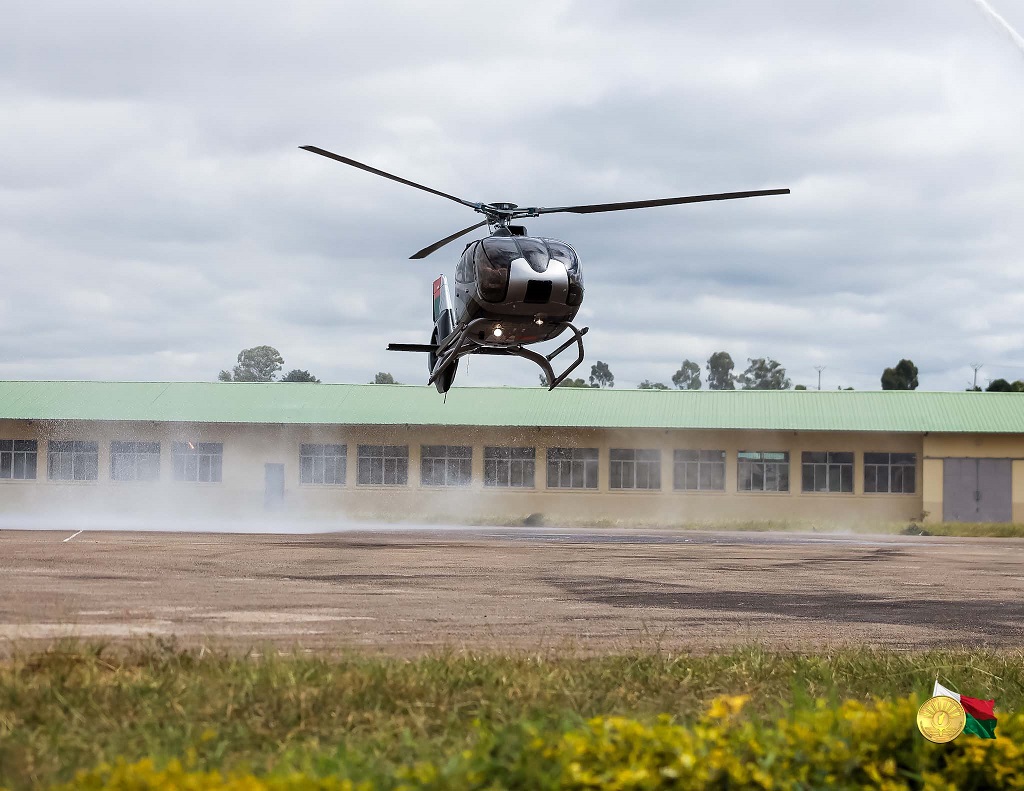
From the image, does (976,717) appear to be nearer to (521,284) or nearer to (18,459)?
(521,284)

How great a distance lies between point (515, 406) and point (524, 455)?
9.31 ft

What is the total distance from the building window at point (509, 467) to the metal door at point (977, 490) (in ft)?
63.9

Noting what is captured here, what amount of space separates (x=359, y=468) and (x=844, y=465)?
23.7 m

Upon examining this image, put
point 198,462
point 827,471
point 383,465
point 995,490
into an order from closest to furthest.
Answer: point 995,490 < point 827,471 < point 383,465 < point 198,462

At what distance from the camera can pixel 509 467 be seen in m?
54.8

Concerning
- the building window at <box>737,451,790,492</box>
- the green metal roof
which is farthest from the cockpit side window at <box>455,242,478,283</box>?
the building window at <box>737,451,790,492</box>

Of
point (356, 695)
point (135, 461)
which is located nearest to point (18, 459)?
point (135, 461)

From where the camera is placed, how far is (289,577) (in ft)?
61.0

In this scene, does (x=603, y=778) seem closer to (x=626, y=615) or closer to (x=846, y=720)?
(x=846, y=720)

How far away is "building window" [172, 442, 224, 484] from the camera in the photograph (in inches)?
2219

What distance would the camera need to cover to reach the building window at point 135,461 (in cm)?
5631

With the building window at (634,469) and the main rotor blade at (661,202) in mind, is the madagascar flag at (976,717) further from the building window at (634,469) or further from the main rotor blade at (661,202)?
the building window at (634,469)

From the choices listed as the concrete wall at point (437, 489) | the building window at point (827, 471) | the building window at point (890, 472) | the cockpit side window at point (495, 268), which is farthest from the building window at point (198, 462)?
the cockpit side window at point (495, 268)

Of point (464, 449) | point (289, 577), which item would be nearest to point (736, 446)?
point (464, 449)
